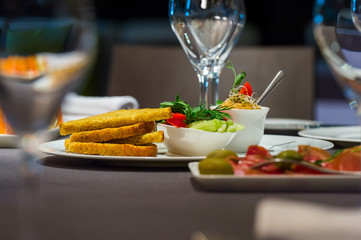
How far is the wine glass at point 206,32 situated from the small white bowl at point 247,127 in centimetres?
11

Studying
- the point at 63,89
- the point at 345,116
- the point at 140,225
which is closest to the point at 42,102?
the point at 63,89

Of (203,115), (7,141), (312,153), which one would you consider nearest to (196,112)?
(203,115)

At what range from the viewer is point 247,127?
3.37ft

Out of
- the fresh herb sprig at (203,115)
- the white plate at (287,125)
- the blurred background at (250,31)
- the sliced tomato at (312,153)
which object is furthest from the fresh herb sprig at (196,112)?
the blurred background at (250,31)

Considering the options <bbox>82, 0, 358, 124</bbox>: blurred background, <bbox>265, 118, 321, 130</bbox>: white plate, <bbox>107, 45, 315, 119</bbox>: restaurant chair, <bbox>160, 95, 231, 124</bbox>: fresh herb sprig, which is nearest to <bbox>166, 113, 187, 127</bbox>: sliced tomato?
<bbox>160, 95, 231, 124</bbox>: fresh herb sprig

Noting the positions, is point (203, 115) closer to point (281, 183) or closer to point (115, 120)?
point (115, 120)

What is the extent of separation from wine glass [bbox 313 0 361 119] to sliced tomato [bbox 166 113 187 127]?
310 millimetres

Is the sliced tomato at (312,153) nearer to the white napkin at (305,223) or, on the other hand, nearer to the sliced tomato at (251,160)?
the sliced tomato at (251,160)

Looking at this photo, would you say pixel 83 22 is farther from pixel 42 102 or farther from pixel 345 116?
pixel 345 116

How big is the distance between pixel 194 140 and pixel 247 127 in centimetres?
12

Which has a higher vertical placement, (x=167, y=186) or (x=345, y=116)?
(x=167, y=186)

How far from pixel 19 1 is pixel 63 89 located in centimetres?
8

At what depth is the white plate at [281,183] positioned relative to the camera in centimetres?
70

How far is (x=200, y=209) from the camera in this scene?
610 millimetres
